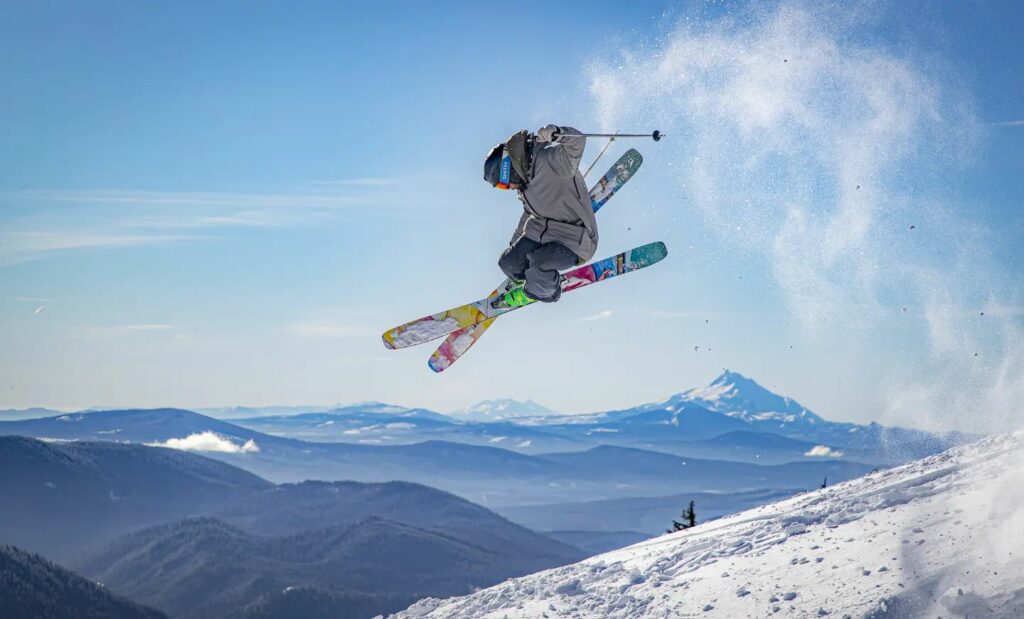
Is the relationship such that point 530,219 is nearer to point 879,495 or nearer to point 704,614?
point 704,614

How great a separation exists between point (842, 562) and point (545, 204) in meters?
8.16

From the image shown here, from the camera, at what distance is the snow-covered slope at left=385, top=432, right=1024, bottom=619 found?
12.3 meters

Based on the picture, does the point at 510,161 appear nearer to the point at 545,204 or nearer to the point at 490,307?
the point at 545,204

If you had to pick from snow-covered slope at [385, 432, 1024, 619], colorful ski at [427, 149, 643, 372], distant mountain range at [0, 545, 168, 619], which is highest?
colorful ski at [427, 149, 643, 372]

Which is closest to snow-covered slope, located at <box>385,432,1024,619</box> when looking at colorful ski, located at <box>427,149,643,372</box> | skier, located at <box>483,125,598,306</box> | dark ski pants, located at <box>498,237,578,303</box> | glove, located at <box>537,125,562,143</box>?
colorful ski, located at <box>427,149,643,372</box>

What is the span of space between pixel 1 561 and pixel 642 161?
668ft

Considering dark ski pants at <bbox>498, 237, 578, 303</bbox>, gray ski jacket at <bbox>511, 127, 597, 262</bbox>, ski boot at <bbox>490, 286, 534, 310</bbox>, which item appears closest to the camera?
gray ski jacket at <bbox>511, 127, 597, 262</bbox>

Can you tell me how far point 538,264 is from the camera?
11.0 m

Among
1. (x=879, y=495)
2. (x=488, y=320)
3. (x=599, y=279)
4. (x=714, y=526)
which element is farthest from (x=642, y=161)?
(x=714, y=526)

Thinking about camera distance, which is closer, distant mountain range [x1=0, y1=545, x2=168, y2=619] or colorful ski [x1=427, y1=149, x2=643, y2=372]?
colorful ski [x1=427, y1=149, x2=643, y2=372]

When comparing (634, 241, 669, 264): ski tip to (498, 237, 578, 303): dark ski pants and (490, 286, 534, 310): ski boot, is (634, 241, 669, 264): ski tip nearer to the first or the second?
(490, 286, 534, 310): ski boot

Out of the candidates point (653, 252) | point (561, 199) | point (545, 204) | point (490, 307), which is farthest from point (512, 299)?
point (561, 199)

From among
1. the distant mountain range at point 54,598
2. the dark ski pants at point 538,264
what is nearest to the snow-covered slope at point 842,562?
the dark ski pants at point 538,264

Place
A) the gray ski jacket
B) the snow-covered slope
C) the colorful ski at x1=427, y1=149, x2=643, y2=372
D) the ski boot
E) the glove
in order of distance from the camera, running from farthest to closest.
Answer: the colorful ski at x1=427, y1=149, x2=643, y2=372, the ski boot, the snow-covered slope, the gray ski jacket, the glove
